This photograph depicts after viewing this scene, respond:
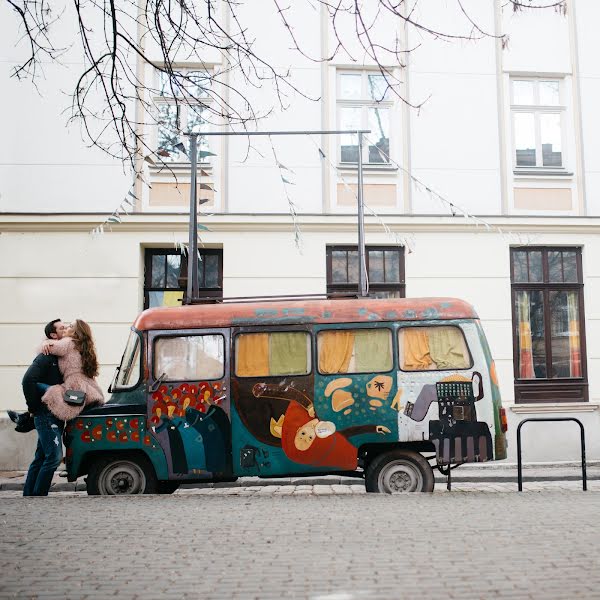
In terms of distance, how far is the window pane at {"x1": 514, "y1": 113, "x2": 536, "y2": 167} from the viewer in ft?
50.3

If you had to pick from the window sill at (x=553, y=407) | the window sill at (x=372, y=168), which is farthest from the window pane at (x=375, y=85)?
the window sill at (x=553, y=407)

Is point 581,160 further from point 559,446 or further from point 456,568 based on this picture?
point 456,568

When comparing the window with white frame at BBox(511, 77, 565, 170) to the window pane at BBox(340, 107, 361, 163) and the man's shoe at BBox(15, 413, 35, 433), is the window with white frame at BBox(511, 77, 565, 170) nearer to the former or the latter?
the window pane at BBox(340, 107, 361, 163)

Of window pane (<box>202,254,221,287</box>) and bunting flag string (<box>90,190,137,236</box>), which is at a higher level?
bunting flag string (<box>90,190,137,236</box>)

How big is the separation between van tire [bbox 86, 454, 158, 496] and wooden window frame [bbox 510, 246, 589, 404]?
25.8 ft

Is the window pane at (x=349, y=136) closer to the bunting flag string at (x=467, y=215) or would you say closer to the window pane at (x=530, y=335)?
the bunting flag string at (x=467, y=215)

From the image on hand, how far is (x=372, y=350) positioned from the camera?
9.48 meters

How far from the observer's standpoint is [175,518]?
6.87 meters

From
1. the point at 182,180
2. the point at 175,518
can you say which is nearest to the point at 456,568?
the point at 175,518

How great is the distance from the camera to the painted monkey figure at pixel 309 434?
30.2 feet

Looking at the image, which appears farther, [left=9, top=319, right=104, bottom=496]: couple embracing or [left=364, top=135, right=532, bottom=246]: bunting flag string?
[left=364, top=135, right=532, bottom=246]: bunting flag string

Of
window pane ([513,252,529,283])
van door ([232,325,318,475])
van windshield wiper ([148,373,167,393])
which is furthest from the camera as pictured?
window pane ([513,252,529,283])

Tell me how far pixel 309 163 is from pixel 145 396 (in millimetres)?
6887

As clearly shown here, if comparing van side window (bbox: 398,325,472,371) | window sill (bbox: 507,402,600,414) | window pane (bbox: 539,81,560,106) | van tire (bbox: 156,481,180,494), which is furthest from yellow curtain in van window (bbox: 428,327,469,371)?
window pane (bbox: 539,81,560,106)
